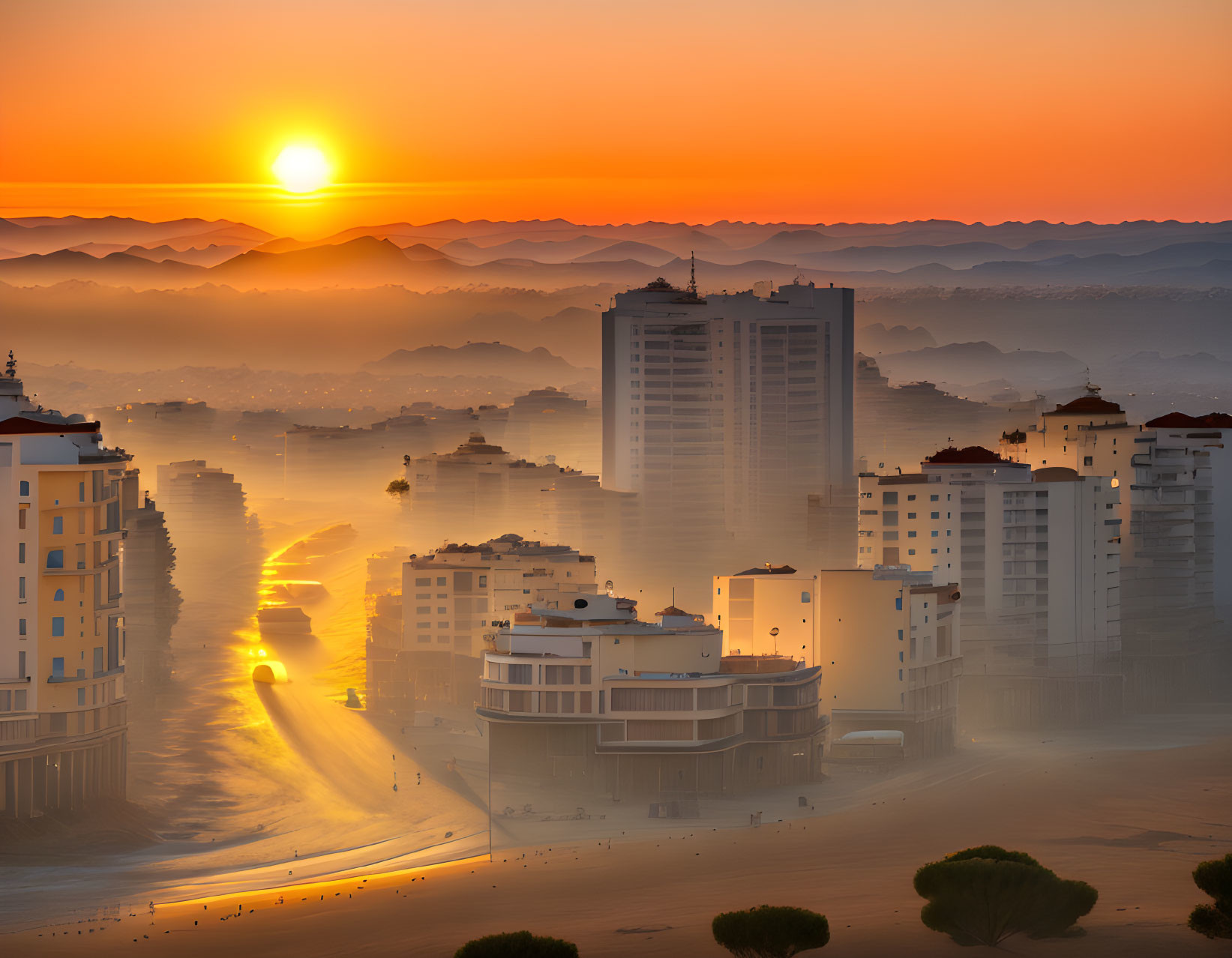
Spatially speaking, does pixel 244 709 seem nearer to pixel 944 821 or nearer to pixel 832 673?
pixel 832 673

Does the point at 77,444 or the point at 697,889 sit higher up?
the point at 77,444

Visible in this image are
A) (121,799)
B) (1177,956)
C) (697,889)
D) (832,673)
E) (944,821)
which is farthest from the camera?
(832,673)

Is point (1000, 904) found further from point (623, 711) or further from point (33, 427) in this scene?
point (33, 427)

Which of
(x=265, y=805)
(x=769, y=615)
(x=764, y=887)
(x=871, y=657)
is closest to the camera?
(x=764, y=887)

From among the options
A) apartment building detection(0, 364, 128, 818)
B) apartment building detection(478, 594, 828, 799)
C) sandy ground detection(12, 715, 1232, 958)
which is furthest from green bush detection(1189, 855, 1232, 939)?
apartment building detection(0, 364, 128, 818)

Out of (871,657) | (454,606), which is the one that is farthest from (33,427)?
(454,606)

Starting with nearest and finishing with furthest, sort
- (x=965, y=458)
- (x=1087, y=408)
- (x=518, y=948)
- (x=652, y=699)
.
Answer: (x=518, y=948), (x=652, y=699), (x=965, y=458), (x=1087, y=408)

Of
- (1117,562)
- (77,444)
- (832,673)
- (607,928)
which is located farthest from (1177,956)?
(1117,562)
